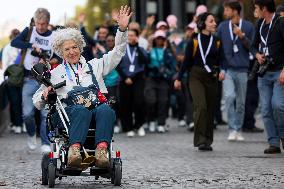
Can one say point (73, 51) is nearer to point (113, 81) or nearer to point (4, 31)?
point (113, 81)

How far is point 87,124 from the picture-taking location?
1130 centimetres

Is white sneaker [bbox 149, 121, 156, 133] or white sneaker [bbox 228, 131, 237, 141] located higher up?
white sneaker [bbox 228, 131, 237, 141]

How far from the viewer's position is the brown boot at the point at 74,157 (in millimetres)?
11055

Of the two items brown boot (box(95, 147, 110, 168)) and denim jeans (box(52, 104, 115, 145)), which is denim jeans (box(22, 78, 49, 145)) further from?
brown boot (box(95, 147, 110, 168))

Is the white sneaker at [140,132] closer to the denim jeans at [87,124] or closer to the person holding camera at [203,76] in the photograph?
the person holding camera at [203,76]

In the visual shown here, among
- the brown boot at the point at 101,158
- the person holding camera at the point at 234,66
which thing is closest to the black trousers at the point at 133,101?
the person holding camera at the point at 234,66

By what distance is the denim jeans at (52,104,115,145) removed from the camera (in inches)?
443

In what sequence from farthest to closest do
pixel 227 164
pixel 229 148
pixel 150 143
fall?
pixel 150 143 → pixel 229 148 → pixel 227 164

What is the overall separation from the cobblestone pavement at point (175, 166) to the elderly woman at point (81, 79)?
21.7 inches

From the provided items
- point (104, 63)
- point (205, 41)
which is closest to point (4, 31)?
point (205, 41)

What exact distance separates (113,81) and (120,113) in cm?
65

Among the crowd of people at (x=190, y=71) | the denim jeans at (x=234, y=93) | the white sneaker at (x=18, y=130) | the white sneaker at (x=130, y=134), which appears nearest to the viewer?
the crowd of people at (x=190, y=71)

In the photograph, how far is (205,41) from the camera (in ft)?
56.1

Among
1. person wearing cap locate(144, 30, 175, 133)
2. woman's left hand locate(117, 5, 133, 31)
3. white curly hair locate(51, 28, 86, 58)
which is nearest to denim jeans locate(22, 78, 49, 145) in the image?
Answer: white curly hair locate(51, 28, 86, 58)
